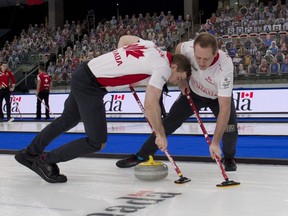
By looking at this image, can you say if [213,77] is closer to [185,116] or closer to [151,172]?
[185,116]

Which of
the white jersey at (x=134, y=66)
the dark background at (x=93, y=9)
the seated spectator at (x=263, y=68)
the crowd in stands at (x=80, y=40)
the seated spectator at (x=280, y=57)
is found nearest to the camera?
the white jersey at (x=134, y=66)

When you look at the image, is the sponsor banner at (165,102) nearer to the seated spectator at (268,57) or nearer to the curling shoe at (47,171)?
the seated spectator at (268,57)

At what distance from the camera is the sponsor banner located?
1338 cm

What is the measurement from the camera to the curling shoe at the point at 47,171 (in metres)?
5.03

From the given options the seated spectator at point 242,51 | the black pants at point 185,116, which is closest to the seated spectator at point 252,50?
the seated spectator at point 242,51

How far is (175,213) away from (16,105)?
50.7 feet

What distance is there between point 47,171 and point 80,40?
25542mm

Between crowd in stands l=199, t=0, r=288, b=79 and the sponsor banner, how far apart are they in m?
2.50

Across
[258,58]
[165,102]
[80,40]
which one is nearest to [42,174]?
[165,102]

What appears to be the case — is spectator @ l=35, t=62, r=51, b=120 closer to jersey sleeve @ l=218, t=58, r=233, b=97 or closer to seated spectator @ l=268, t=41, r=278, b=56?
seated spectator @ l=268, t=41, r=278, b=56

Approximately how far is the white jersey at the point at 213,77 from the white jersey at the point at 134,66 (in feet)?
1.87

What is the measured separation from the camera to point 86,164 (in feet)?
20.7

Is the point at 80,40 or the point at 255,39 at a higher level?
the point at 255,39

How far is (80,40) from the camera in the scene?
98.5ft
